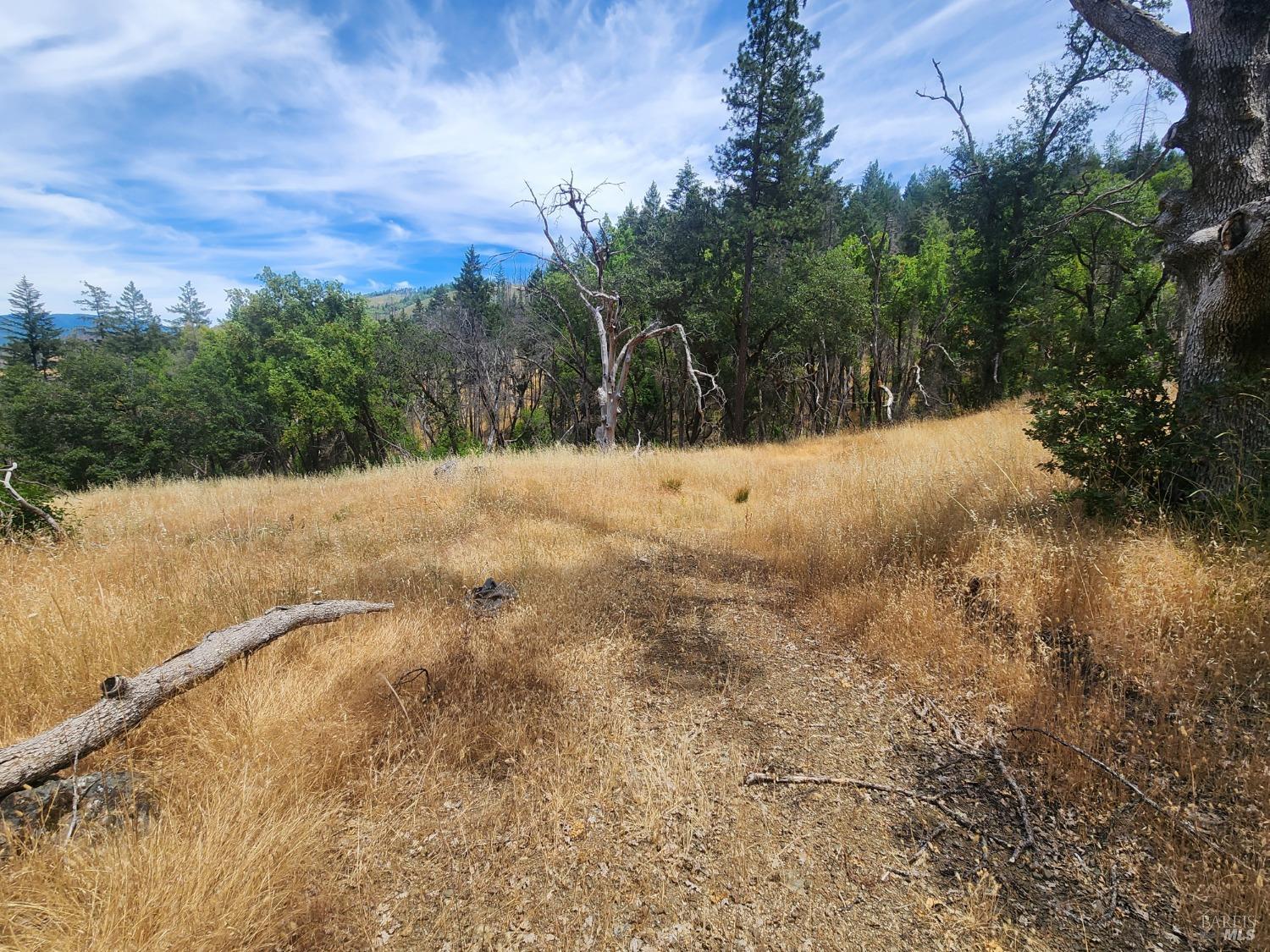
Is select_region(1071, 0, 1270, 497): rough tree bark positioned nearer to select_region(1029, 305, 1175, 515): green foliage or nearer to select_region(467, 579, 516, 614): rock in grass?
select_region(1029, 305, 1175, 515): green foliage

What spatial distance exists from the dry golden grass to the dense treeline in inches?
68.2

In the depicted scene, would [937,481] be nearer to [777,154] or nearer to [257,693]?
[257,693]

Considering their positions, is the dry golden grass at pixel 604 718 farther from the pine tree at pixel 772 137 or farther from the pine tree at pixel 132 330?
the pine tree at pixel 132 330

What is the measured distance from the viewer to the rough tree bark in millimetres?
3145

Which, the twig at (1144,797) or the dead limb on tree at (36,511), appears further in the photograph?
the dead limb on tree at (36,511)

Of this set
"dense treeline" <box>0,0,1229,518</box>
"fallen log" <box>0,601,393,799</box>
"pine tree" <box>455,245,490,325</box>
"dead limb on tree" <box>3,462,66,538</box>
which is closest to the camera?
"fallen log" <box>0,601,393,799</box>

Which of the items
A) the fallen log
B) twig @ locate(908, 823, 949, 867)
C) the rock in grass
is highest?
the fallen log

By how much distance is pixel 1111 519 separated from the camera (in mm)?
3568

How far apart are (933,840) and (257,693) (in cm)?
339

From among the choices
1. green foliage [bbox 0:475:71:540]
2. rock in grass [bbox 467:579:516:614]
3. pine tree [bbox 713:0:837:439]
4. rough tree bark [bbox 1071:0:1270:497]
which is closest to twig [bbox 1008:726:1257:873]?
rough tree bark [bbox 1071:0:1270:497]

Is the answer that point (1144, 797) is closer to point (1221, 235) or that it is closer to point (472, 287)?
point (1221, 235)

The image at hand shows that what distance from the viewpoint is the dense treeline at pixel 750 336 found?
1377 cm

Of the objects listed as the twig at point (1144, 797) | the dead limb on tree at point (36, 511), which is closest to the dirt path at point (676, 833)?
the twig at point (1144, 797)

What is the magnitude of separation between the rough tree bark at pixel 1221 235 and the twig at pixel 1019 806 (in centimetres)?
260
